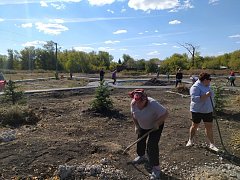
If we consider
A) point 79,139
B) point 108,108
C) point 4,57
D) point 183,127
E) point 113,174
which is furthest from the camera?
point 4,57

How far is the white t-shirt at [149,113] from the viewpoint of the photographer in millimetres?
5688

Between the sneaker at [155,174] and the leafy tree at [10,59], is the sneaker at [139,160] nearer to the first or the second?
the sneaker at [155,174]

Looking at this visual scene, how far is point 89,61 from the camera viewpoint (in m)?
102

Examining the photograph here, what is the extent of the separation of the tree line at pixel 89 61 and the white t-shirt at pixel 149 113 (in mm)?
77381

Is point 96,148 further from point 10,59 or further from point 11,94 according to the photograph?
point 10,59

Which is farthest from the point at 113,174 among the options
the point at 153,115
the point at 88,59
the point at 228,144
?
the point at 88,59

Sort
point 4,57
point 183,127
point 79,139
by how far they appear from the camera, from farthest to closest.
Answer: point 4,57 < point 183,127 < point 79,139

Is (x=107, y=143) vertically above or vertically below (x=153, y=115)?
below

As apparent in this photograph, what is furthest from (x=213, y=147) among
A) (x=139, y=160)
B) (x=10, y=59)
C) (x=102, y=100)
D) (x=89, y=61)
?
(x=10, y=59)

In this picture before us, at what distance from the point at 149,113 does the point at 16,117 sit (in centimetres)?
591

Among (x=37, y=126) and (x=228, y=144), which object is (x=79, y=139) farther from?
(x=228, y=144)

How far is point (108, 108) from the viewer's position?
12.2m

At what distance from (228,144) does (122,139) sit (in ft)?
7.91

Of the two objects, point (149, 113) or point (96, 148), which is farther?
point (96, 148)
